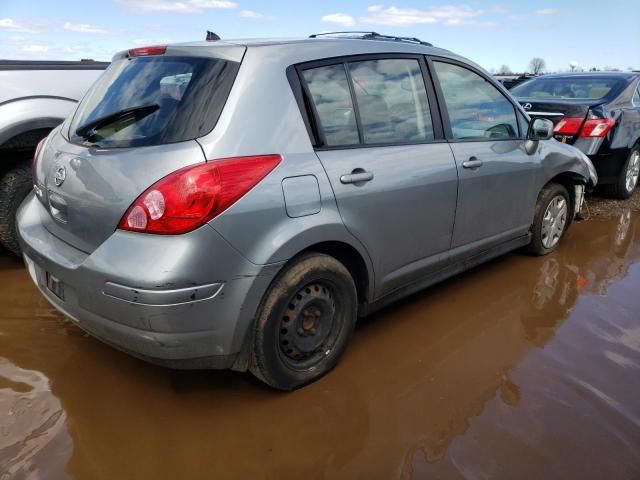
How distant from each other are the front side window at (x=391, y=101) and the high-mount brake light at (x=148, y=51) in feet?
3.22

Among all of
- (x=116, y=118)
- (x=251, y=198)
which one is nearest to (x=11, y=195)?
(x=116, y=118)

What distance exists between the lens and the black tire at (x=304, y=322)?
240 cm

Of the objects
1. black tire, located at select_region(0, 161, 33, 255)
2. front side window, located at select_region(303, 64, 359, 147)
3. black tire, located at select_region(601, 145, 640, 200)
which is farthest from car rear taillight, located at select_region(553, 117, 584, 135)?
black tire, located at select_region(0, 161, 33, 255)

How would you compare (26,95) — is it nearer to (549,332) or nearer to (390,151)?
(390,151)

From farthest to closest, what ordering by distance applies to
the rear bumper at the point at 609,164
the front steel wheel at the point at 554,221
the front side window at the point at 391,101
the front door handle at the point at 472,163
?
1. the rear bumper at the point at 609,164
2. the front steel wheel at the point at 554,221
3. the front door handle at the point at 472,163
4. the front side window at the point at 391,101

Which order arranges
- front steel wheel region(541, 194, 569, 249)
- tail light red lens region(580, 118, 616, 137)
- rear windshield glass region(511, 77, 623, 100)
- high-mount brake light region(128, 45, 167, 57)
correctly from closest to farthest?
high-mount brake light region(128, 45, 167, 57)
front steel wheel region(541, 194, 569, 249)
tail light red lens region(580, 118, 616, 137)
rear windshield glass region(511, 77, 623, 100)

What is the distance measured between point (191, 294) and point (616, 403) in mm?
2124

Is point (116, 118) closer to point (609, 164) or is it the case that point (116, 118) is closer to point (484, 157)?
point (484, 157)

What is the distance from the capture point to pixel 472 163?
337 centimetres

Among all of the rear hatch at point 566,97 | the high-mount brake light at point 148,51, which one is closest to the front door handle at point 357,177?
the high-mount brake light at point 148,51

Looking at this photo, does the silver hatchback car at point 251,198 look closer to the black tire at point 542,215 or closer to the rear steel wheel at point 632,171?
the black tire at point 542,215

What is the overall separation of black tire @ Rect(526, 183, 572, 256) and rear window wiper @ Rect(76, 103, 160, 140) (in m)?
3.21

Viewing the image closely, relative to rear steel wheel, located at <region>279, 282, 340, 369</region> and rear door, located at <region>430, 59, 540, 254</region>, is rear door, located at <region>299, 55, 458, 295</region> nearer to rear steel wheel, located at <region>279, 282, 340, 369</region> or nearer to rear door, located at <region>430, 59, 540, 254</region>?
rear door, located at <region>430, 59, 540, 254</region>

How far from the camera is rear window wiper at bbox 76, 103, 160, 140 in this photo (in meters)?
2.43
